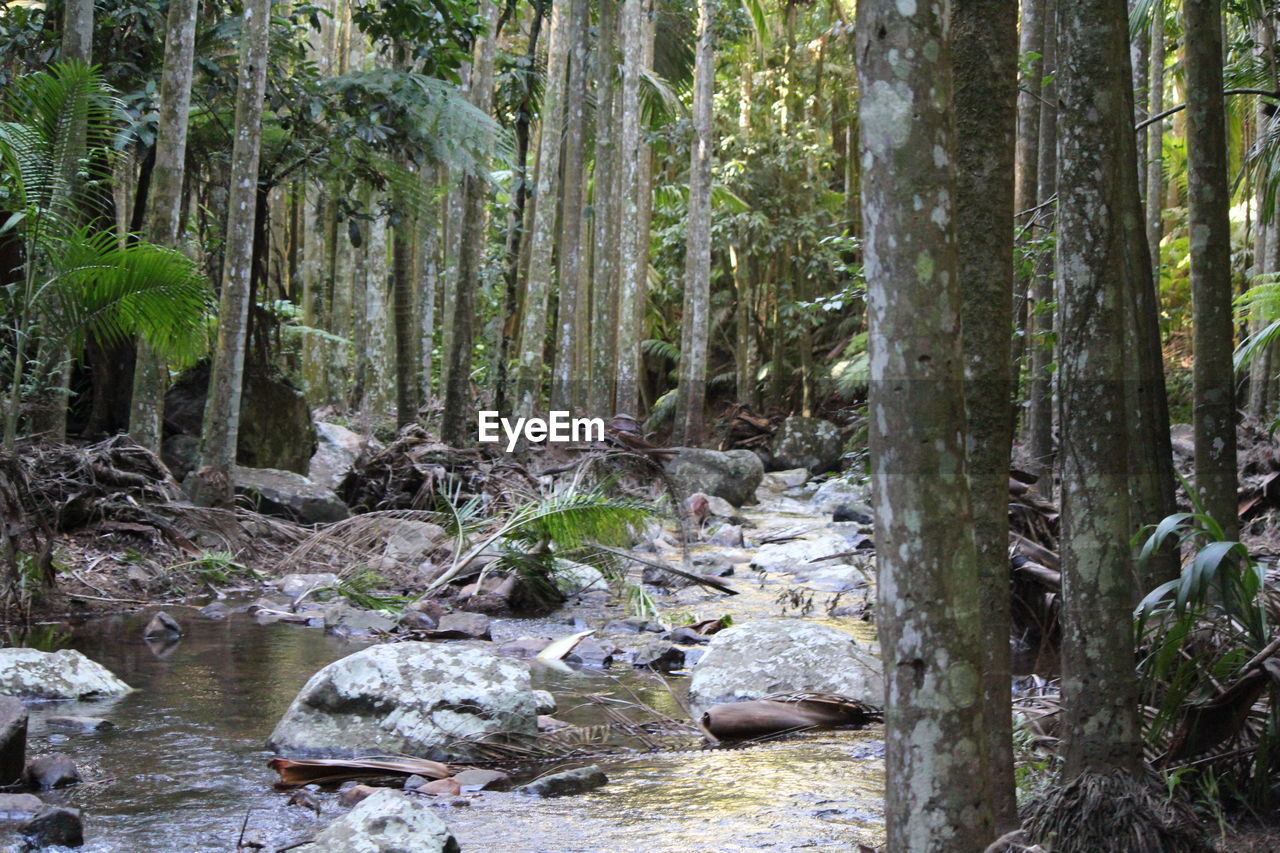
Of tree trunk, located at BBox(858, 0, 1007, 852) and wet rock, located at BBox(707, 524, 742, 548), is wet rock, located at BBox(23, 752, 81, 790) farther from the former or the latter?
wet rock, located at BBox(707, 524, 742, 548)

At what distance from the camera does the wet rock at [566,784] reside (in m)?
4.44

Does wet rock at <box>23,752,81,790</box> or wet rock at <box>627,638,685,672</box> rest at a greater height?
wet rock at <box>627,638,685,672</box>

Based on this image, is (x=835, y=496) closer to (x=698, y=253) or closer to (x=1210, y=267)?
(x=698, y=253)

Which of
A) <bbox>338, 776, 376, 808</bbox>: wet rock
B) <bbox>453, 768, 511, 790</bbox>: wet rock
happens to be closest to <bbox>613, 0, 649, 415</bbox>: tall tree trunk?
<bbox>453, 768, 511, 790</bbox>: wet rock

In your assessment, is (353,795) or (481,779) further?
(481,779)

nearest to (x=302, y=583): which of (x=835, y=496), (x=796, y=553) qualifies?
(x=796, y=553)

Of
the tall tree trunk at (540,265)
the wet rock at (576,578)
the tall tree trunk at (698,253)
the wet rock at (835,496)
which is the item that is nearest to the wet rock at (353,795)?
the wet rock at (576,578)

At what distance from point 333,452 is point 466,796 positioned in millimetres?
9986

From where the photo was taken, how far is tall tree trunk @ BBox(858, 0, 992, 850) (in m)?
2.57

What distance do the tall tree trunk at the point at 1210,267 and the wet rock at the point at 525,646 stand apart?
3.94m

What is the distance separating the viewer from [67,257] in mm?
7203

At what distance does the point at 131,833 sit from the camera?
3768mm

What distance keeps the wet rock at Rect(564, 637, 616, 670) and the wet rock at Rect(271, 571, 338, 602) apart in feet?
7.57

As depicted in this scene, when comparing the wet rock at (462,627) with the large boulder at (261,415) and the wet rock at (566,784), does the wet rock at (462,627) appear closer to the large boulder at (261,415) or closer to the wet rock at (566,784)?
the wet rock at (566,784)
